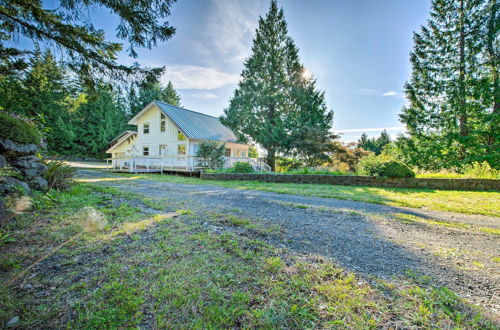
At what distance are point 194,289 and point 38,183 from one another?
5.06 metres

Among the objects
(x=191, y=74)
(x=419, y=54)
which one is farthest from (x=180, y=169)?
(x=419, y=54)

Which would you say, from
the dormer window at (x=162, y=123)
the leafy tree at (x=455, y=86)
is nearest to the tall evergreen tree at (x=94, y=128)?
the dormer window at (x=162, y=123)

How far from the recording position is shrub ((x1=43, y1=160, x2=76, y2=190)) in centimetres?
479

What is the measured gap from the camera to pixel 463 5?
39.8ft

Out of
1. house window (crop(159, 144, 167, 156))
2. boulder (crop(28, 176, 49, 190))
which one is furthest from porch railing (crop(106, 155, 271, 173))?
boulder (crop(28, 176, 49, 190))

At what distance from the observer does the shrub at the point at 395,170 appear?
7.83 meters

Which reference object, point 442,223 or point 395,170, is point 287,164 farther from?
point 442,223

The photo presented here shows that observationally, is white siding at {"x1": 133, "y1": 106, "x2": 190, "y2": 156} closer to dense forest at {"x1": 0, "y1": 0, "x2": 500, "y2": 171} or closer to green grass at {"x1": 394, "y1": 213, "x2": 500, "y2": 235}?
dense forest at {"x1": 0, "y1": 0, "x2": 500, "y2": 171}

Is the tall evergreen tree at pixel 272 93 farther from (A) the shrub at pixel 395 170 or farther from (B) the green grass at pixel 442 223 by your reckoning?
(B) the green grass at pixel 442 223

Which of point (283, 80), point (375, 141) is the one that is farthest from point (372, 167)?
point (375, 141)

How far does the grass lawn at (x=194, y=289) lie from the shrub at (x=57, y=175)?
271 centimetres

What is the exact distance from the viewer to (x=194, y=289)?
5.26ft

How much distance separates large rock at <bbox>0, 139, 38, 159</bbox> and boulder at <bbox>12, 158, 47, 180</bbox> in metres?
0.15

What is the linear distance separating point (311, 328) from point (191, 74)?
15.0 metres
